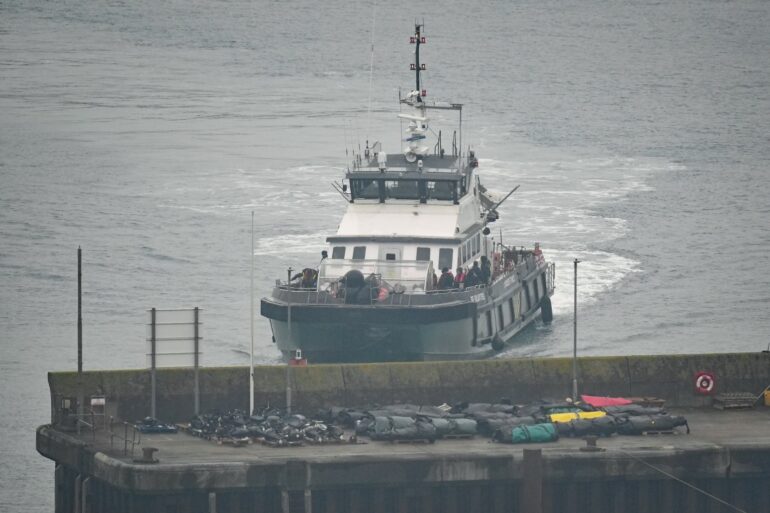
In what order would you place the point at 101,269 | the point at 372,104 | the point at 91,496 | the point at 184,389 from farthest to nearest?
1. the point at 372,104
2. the point at 101,269
3. the point at 184,389
4. the point at 91,496

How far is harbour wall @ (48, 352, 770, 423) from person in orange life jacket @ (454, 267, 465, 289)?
15148 millimetres

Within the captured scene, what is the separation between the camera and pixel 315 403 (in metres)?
46.4

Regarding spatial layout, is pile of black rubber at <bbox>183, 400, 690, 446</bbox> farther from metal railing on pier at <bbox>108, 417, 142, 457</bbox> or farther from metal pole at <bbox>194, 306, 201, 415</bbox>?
metal railing on pier at <bbox>108, 417, 142, 457</bbox>

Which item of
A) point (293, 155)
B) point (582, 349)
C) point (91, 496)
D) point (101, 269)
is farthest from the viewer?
point (293, 155)

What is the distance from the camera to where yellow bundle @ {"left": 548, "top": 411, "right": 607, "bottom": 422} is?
147ft

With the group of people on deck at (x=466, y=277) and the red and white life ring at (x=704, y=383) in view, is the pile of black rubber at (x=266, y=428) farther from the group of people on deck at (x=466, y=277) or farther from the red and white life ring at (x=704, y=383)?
the group of people on deck at (x=466, y=277)

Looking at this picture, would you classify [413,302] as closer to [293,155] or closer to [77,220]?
[77,220]

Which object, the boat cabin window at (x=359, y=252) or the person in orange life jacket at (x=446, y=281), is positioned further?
the boat cabin window at (x=359, y=252)

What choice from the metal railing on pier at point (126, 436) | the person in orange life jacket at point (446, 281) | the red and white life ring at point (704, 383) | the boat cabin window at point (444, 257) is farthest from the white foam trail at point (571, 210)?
the metal railing on pier at point (126, 436)

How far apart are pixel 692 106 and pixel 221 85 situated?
26853 mm

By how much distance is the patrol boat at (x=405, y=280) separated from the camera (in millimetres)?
61406

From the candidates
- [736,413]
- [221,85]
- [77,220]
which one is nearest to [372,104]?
[221,85]

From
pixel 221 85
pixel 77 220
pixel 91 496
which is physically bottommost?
pixel 91 496

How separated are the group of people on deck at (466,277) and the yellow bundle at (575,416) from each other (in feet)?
58.9
